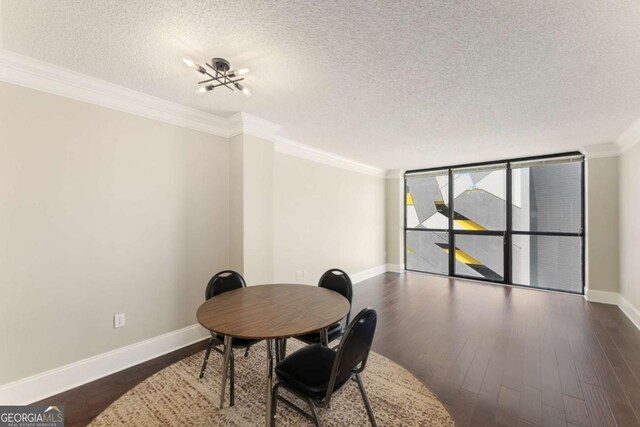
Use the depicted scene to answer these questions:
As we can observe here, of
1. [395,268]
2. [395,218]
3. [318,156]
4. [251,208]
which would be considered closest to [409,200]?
[395,218]

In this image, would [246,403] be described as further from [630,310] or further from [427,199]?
[427,199]

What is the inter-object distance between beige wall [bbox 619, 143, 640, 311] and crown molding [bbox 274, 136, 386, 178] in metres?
3.79

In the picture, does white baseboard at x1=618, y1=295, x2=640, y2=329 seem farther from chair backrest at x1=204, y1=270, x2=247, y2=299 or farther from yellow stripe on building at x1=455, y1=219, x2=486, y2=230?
chair backrest at x1=204, y1=270, x2=247, y2=299

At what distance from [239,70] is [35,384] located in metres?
2.83

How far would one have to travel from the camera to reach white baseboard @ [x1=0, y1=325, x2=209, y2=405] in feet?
6.23

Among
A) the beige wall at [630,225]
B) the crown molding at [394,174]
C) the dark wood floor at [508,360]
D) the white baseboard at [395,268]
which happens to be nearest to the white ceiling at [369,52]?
the beige wall at [630,225]

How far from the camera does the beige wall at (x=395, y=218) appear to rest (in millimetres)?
6238

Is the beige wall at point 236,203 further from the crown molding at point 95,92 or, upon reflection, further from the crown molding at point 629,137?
the crown molding at point 629,137

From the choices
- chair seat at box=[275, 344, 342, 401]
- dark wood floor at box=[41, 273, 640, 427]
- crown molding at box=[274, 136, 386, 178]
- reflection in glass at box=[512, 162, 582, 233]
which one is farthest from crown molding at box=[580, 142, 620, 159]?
chair seat at box=[275, 344, 342, 401]

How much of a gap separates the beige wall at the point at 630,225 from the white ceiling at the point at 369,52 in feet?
2.56

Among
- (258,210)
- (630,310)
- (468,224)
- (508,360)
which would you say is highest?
(258,210)

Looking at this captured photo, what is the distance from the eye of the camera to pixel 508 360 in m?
2.47

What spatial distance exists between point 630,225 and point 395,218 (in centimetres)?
366

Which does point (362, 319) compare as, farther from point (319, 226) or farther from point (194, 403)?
point (319, 226)
